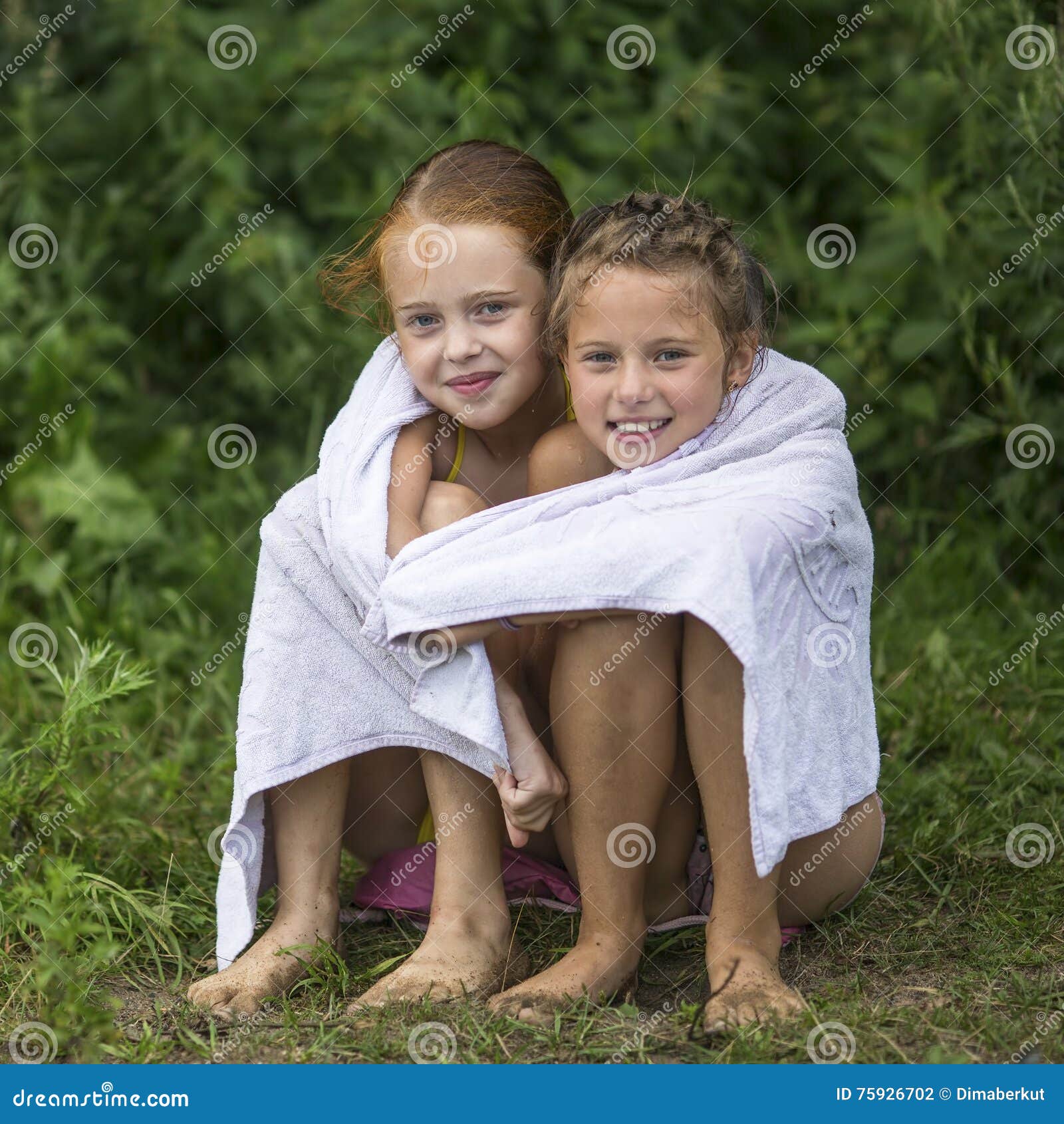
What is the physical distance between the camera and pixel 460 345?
216 cm

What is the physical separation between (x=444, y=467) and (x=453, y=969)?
0.81 meters

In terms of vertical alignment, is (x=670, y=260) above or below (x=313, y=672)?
above

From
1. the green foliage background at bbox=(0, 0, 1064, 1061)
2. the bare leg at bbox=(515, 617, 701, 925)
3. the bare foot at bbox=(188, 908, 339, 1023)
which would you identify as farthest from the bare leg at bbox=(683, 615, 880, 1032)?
the green foliage background at bbox=(0, 0, 1064, 1061)

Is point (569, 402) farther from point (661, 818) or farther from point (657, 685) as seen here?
point (661, 818)

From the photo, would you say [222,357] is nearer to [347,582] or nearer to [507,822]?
[347,582]

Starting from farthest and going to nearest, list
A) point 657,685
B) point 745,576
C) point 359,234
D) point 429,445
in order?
1. point 359,234
2. point 429,445
3. point 657,685
4. point 745,576

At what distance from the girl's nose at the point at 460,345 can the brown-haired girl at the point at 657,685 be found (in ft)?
0.38

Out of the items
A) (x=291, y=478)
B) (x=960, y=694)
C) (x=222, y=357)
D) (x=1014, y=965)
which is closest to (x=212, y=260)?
(x=222, y=357)

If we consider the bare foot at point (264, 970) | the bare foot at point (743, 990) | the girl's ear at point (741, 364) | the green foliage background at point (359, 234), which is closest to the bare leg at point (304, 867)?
the bare foot at point (264, 970)

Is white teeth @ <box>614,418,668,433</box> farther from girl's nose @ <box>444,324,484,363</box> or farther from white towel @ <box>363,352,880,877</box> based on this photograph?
girl's nose @ <box>444,324,484,363</box>

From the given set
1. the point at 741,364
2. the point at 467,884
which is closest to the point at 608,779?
the point at 467,884

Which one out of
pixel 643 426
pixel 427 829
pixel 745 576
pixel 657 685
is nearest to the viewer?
pixel 745 576

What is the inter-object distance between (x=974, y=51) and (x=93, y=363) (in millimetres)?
2571

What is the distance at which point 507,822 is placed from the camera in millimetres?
2039
